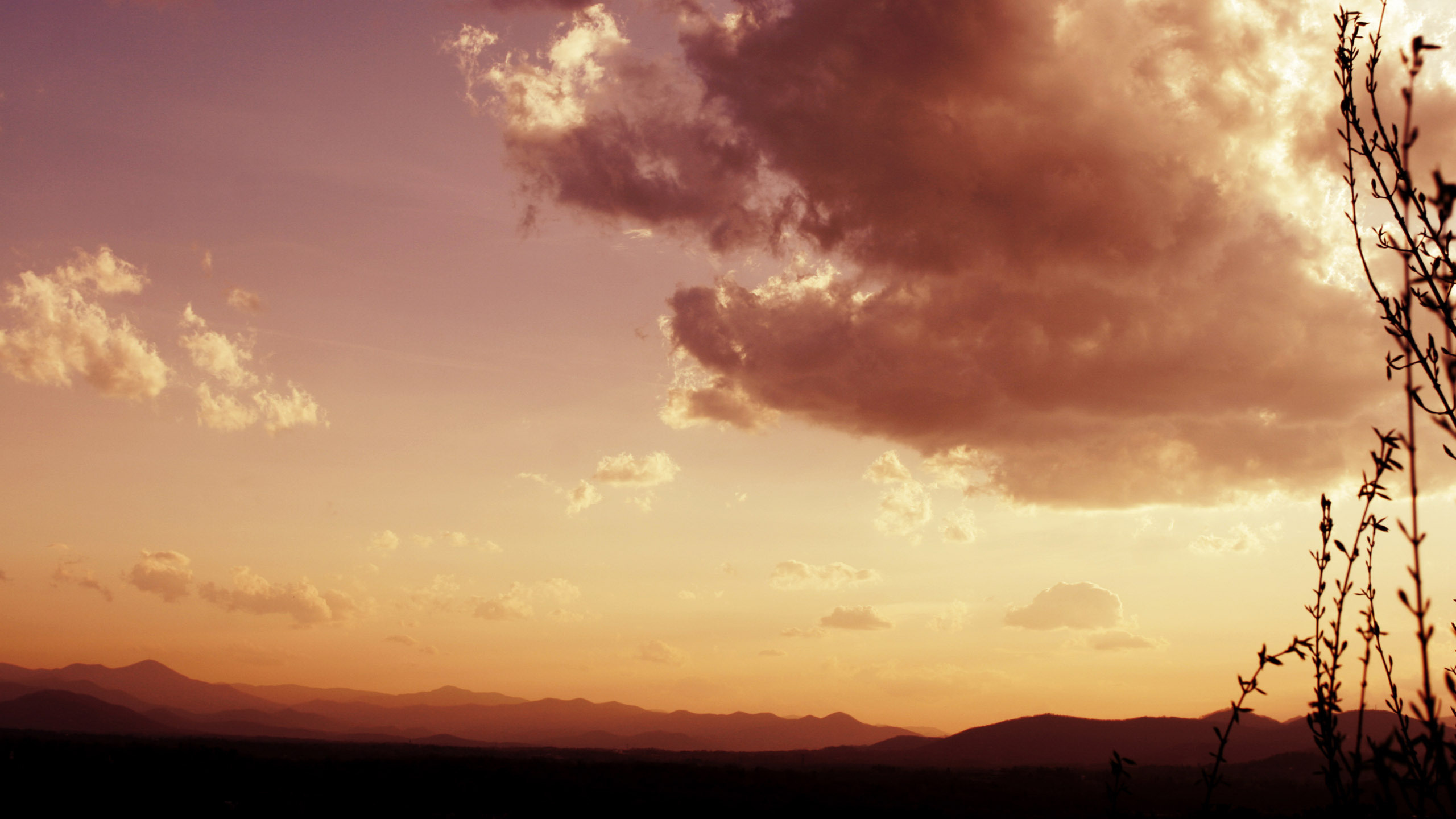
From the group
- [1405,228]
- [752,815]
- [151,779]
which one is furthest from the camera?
[752,815]

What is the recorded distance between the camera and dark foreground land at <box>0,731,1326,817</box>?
39688mm

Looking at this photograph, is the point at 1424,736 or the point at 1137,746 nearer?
the point at 1424,736

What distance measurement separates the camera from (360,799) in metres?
42.5

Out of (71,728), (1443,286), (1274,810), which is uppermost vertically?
(1443,286)

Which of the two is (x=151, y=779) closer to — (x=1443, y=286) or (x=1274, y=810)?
(x=1443, y=286)

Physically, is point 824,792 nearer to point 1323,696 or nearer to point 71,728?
point 1323,696

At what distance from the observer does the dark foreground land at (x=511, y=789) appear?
39.7 metres

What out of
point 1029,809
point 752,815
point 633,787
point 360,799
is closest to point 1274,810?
point 1029,809

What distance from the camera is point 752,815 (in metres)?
46.7

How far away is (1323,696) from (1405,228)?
3012 millimetres

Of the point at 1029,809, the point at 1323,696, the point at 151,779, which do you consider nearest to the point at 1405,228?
the point at 1323,696

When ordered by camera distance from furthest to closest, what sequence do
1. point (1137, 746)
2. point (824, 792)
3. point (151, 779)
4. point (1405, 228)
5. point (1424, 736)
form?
point (1137, 746)
point (824, 792)
point (151, 779)
point (1405, 228)
point (1424, 736)

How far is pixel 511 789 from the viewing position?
4797cm

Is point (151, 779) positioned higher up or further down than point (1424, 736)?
further down
